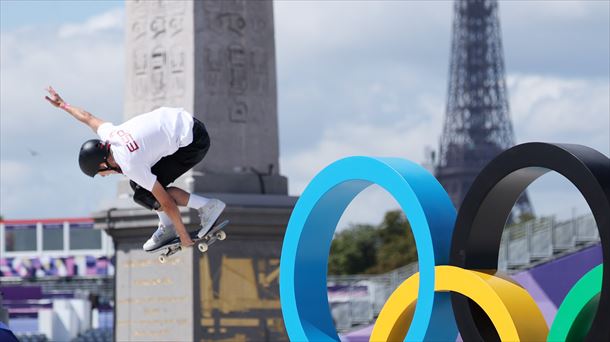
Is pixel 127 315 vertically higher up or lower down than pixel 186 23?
lower down

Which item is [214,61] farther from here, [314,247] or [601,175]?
[601,175]

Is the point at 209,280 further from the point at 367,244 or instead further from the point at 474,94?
the point at 474,94

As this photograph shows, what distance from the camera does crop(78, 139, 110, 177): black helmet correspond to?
11.6m

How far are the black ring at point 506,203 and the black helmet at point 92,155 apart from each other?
2661 mm

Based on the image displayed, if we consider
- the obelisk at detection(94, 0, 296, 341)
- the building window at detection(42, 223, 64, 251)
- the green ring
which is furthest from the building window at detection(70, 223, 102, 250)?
the green ring

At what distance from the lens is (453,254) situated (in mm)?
11273

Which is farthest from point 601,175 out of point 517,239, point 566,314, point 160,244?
point 517,239

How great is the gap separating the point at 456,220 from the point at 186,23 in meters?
12.7

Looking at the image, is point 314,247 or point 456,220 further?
point 314,247

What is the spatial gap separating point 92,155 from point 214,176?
38.6ft

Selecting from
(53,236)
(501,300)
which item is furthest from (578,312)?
(53,236)

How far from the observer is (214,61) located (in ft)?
76.1

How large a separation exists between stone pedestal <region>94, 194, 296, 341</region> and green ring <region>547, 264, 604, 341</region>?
12.9 m

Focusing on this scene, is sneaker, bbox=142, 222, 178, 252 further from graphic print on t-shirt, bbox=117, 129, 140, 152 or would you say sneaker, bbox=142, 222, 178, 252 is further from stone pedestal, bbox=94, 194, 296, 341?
stone pedestal, bbox=94, 194, 296, 341
